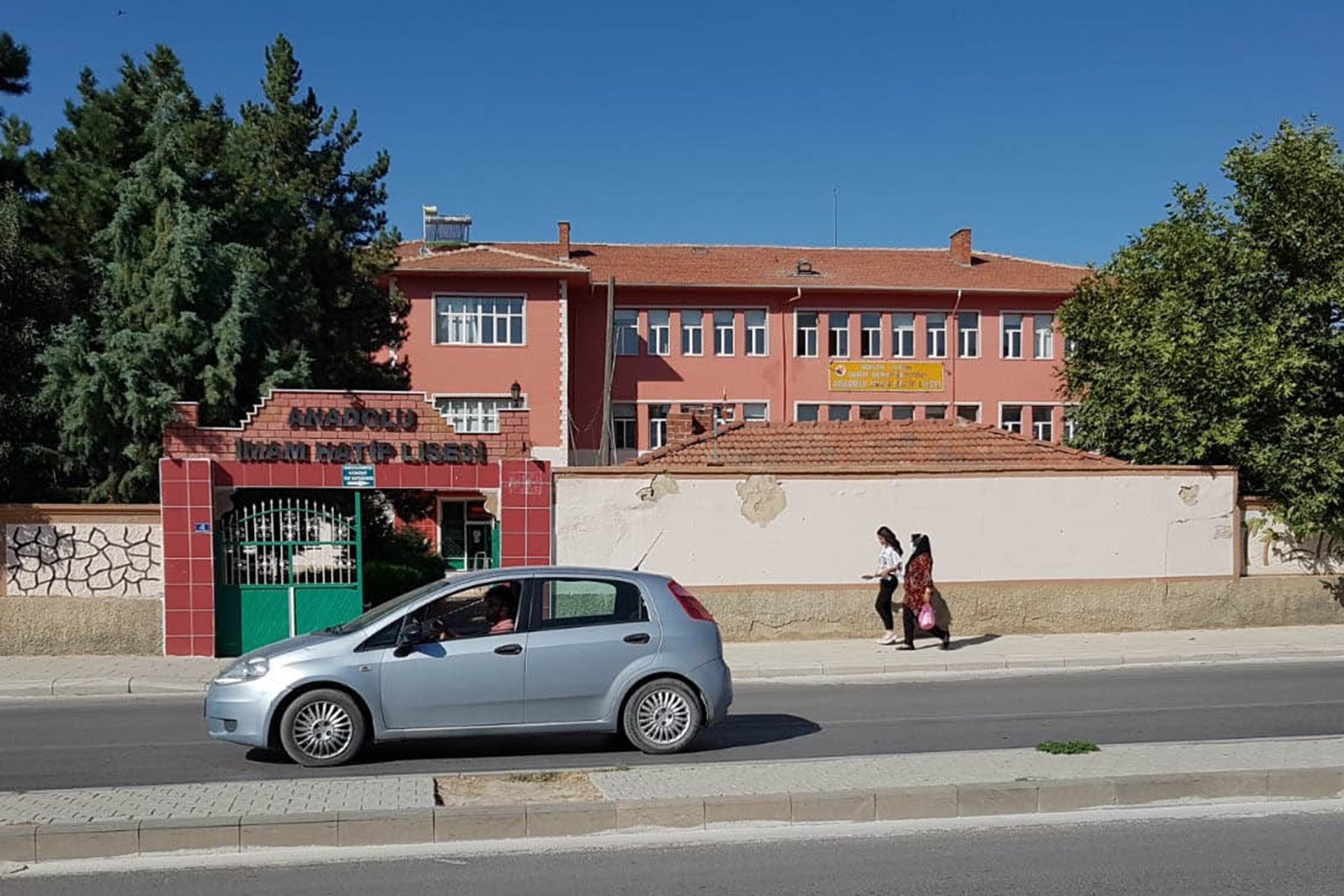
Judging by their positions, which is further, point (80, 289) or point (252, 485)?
point (80, 289)

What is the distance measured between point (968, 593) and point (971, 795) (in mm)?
10833

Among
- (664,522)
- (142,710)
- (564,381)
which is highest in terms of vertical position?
(564,381)

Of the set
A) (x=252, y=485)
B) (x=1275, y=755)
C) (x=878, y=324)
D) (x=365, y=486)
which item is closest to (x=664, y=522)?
(x=365, y=486)

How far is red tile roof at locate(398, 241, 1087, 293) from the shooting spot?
4359 cm

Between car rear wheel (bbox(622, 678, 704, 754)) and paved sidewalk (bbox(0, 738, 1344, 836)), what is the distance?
66 cm

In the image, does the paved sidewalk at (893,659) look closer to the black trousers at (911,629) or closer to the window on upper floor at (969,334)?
the black trousers at (911,629)

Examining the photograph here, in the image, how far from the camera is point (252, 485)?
16953 mm

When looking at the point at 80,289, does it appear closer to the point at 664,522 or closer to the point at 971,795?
the point at 664,522

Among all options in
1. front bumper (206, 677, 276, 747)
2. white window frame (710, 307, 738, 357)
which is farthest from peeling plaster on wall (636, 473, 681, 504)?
white window frame (710, 307, 738, 357)

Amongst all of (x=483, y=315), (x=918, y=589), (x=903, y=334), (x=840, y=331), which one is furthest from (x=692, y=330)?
(x=918, y=589)

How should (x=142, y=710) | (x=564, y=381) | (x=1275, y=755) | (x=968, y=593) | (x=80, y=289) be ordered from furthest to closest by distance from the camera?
1. (x=564, y=381)
2. (x=80, y=289)
3. (x=968, y=593)
4. (x=142, y=710)
5. (x=1275, y=755)

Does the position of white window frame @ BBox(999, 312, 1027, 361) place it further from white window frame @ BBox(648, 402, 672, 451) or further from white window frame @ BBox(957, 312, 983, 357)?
white window frame @ BBox(648, 402, 672, 451)

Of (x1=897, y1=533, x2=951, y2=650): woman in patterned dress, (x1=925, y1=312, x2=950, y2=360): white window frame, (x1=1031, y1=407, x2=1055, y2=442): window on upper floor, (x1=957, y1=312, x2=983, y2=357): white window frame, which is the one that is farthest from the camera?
(x1=1031, y1=407, x2=1055, y2=442): window on upper floor

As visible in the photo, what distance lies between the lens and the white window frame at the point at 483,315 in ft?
133
